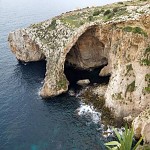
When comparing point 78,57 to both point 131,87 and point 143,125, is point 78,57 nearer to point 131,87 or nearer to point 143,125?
point 131,87

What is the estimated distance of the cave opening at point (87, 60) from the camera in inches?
3464

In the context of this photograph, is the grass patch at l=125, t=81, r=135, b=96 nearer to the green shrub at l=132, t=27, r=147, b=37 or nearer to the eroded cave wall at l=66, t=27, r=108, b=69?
the green shrub at l=132, t=27, r=147, b=37

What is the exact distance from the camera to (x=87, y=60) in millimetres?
94062

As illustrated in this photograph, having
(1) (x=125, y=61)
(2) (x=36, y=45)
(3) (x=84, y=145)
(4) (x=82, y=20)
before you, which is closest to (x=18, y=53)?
(2) (x=36, y=45)

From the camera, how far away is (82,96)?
7950cm

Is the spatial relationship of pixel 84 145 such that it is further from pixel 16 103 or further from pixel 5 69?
pixel 5 69

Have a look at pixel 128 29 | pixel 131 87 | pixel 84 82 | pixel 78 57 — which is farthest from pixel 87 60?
pixel 131 87

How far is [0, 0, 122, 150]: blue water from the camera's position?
62.2 m

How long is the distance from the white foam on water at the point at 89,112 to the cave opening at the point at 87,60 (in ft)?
41.4

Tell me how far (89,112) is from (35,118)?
12433 millimetres

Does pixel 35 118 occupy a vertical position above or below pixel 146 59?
below

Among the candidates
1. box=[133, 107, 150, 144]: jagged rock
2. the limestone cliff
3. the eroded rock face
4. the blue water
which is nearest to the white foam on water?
the blue water

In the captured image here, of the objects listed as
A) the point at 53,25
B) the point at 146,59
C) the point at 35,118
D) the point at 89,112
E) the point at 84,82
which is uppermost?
the point at 53,25

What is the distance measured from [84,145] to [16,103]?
2452cm
